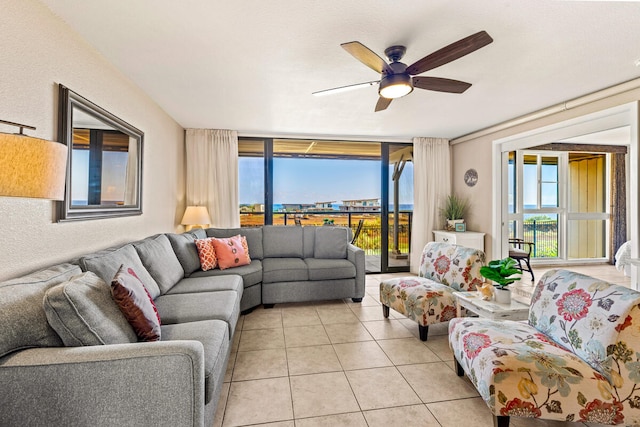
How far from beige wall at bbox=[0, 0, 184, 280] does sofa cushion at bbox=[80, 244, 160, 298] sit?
235 mm

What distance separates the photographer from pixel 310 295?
11.7ft

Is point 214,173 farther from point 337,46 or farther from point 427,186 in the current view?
point 427,186

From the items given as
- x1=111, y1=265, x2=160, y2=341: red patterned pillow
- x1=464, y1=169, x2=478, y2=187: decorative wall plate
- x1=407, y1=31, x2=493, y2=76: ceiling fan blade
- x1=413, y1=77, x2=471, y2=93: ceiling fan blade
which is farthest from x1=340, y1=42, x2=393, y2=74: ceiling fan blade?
x1=464, y1=169, x2=478, y2=187: decorative wall plate

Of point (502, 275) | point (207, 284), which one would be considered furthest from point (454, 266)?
point (207, 284)

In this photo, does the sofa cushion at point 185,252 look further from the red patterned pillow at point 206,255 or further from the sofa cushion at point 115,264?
the sofa cushion at point 115,264

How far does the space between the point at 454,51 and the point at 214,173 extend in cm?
368

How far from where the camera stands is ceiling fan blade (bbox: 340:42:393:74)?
1.74 m

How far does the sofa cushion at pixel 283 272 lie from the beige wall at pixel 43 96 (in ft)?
4.79

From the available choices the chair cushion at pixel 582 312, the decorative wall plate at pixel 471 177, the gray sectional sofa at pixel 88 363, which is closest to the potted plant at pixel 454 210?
the decorative wall plate at pixel 471 177

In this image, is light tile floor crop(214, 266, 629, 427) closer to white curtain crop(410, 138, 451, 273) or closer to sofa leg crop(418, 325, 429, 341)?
sofa leg crop(418, 325, 429, 341)

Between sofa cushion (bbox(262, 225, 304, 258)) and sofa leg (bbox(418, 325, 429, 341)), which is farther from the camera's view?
sofa cushion (bbox(262, 225, 304, 258))

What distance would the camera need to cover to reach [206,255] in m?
3.28

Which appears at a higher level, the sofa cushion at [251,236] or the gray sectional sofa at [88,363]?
the sofa cushion at [251,236]

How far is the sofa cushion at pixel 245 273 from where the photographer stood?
3.12 meters
